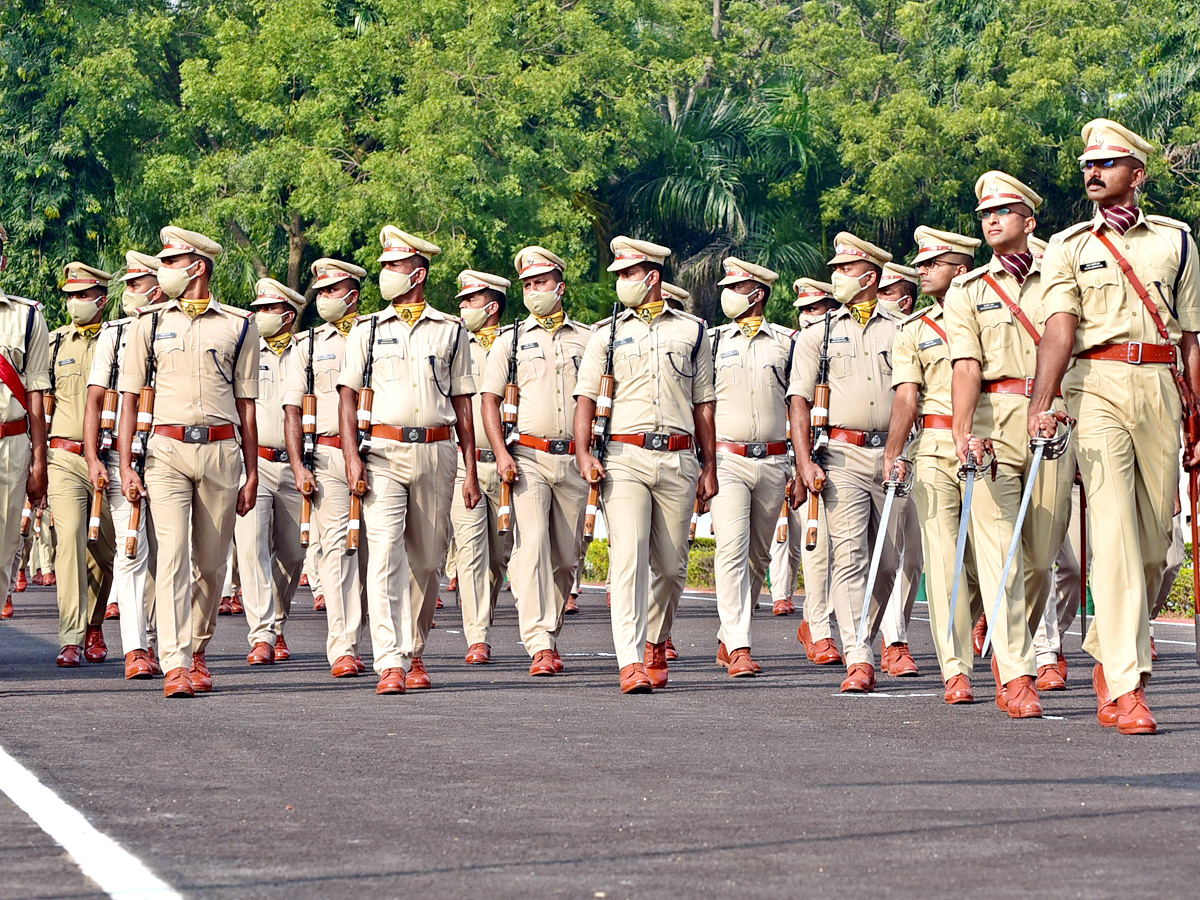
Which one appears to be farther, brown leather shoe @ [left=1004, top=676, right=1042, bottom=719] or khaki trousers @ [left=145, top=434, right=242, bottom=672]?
khaki trousers @ [left=145, top=434, right=242, bottom=672]

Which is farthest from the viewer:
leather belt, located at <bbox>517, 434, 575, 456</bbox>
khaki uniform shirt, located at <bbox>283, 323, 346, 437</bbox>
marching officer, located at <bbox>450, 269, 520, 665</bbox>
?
marching officer, located at <bbox>450, 269, 520, 665</bbox>

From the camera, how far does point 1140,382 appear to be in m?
9.02

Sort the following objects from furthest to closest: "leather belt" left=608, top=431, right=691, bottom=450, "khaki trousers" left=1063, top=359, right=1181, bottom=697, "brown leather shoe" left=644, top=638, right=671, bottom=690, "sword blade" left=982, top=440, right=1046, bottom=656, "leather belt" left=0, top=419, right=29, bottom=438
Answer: "brown leather shoe" left=644, top=638, right=671, bottom=690 → "leather belt" left=608, top=431, right=691, bottom=450 → "leather belt" left=0, top=419, right=29, bottom=438 → "sword blade" left=982, top=440, right=1046, bottom=656 → "khaki trousers" left=1063, top=359, right=1181, bottom=697

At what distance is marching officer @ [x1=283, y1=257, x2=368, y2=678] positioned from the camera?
1209 centimetres

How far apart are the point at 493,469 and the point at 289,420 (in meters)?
1.99

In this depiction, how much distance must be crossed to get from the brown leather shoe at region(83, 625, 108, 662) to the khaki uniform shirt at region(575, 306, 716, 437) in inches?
144

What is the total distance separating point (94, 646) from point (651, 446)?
4003 millimetres

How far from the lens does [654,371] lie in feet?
36.8

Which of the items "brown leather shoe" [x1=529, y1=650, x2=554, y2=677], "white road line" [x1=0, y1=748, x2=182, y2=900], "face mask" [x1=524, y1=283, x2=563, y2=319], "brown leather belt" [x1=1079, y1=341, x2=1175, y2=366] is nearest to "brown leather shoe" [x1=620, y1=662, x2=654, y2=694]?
"brown leather shoe" [x1=529, y1=650, x2=554, y2=677]

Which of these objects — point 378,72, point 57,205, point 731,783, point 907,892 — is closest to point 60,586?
point 731,783

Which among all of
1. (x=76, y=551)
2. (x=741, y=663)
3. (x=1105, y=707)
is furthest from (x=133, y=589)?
(x=1105, y=707)

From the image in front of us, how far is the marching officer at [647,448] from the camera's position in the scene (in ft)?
36.1

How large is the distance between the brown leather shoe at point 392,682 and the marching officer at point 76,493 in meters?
2.65

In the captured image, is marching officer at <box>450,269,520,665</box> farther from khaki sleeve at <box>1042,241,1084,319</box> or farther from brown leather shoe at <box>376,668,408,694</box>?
khaki sleeve at <box>1042,241,1084,319</box>
